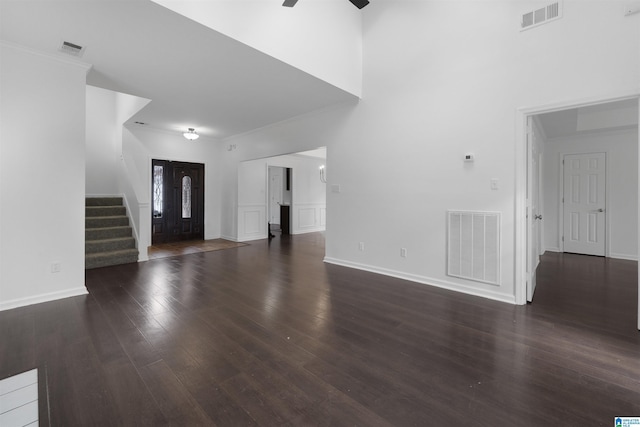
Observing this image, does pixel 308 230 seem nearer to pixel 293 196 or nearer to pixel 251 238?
pixel 293 196

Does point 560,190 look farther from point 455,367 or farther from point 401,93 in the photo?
point 455,367

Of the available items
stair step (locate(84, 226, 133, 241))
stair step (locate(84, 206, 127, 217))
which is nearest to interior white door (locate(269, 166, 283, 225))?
stair step (locate(84, 206, 127, 217))

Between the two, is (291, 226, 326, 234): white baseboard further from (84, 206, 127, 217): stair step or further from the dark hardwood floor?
the dark hardwood floor

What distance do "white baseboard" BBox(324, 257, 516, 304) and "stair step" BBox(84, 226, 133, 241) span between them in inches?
163

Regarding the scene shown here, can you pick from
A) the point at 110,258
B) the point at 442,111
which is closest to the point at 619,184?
the point at 442,111

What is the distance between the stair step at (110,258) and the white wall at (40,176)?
1.54 meters

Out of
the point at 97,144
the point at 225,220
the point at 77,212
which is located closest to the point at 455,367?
the point at 77,212

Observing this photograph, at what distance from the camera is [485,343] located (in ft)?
7.63

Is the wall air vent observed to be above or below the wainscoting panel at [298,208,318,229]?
above

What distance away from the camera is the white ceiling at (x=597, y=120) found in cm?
486

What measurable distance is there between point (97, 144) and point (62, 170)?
462cm

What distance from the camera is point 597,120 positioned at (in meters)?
5.35

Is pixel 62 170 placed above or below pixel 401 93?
below

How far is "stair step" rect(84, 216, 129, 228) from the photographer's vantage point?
548 cm
